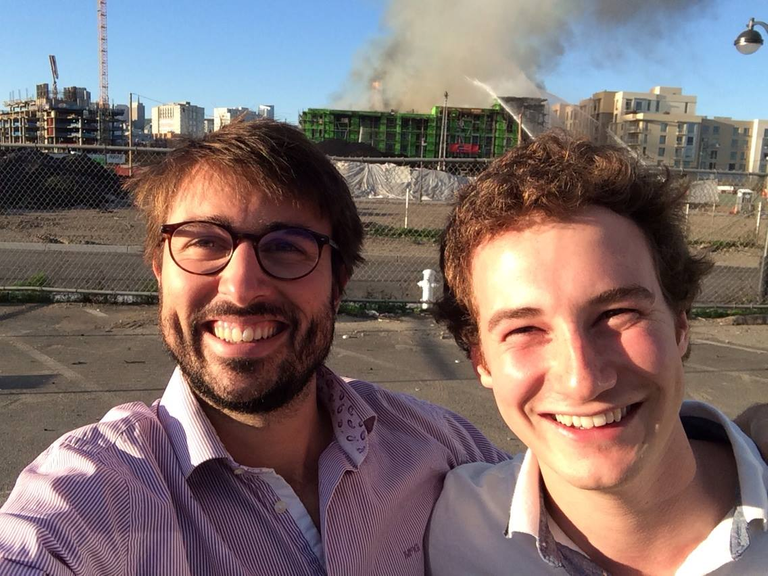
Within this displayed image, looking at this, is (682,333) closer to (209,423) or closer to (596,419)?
(596,419)

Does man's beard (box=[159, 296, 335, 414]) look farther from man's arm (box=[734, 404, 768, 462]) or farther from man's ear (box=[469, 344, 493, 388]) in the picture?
man's arm (box=[734, 404, 768, 462])

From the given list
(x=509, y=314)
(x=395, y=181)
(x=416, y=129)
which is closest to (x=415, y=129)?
(x=416, y=129)

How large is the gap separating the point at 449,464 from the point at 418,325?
5.34 metres

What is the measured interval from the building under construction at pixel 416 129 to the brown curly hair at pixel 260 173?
3820cm

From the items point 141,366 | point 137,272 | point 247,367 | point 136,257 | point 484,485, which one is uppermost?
point 247,367

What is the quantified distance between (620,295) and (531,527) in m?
0.63

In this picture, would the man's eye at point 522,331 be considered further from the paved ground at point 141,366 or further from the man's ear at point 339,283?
the paved ground at point 141,366

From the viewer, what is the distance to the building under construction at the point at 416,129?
41156mm

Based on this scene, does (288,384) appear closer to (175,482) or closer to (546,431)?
(175,482)

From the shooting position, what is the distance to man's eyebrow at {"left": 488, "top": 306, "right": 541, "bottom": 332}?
148cm

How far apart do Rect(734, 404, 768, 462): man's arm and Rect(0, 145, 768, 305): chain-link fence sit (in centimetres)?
56

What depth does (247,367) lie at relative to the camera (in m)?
1.83

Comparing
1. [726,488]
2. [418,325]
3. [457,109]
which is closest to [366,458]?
[726,488]

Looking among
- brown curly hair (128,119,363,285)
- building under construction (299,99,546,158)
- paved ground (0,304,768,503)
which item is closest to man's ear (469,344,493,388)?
brown curly hair (128,119,363,285)
